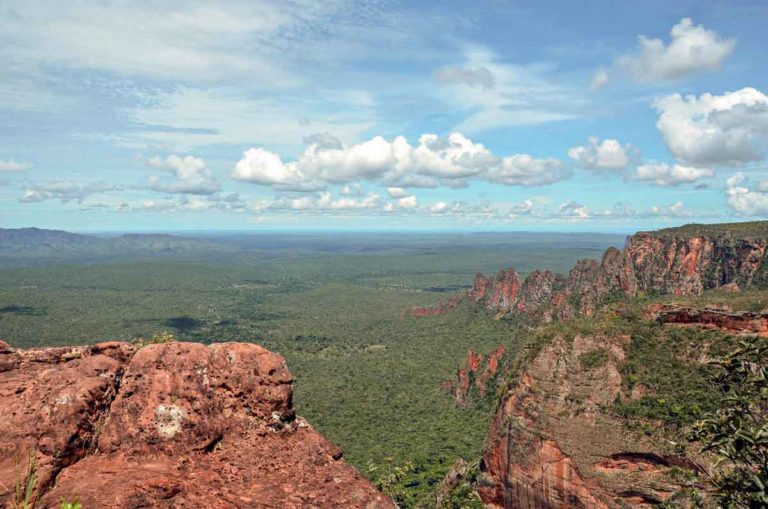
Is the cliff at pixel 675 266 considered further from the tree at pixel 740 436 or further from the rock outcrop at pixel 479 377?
the tree at pixel 740 436

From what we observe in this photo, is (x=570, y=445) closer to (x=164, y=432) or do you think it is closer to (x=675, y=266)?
(x=164, y=432)

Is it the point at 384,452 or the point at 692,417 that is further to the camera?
the point at 384,452

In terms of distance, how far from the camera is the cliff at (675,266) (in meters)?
95.2

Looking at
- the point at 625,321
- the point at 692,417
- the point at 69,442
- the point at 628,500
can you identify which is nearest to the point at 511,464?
the point at 628,500

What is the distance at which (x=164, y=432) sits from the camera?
1532 centimetres

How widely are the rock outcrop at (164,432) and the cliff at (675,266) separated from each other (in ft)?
291

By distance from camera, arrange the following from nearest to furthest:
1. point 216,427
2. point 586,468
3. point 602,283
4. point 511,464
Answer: point 216,427 < point 586,468 < point 511,464 < point 602,283

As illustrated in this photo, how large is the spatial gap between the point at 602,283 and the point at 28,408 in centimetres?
11767

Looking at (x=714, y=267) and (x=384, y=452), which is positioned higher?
(x=714, y=267)

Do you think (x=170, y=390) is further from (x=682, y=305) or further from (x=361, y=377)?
(x=361, y=377)

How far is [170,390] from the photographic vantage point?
16172 mm

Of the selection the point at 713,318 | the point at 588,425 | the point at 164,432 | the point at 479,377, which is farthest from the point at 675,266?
the point at 164,432

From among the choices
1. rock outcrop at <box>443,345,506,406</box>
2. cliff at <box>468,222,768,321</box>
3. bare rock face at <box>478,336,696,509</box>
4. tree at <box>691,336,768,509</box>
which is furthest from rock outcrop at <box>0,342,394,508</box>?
cliff at <box>468,222,768,321</box>

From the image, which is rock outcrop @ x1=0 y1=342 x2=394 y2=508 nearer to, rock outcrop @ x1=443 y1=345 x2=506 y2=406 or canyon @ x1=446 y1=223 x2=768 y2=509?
canyon @ x1=446 y1=223 x2=768 y2=509
